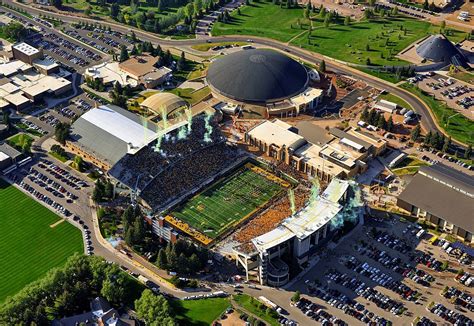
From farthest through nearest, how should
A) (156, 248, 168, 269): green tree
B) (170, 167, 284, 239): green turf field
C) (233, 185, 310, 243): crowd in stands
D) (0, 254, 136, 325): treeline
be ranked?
1. (170, 167, 284, 239): green turf field
2. (233, 185, 310, 243): crowd in stands
3. (156, 248, 168, 269): green tree
4. (0, 254, 136, 325): treeline

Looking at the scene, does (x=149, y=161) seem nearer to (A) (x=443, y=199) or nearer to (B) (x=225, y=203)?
(B) (x=225, y=203)

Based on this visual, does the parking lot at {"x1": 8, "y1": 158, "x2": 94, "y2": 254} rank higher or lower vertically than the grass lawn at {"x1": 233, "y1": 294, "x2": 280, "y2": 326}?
higher

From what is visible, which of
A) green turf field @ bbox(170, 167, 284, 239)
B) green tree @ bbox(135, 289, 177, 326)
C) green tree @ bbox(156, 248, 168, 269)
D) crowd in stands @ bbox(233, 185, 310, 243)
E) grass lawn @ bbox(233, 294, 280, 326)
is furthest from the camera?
green turf field @ bbox(170, 167, 284, 239)

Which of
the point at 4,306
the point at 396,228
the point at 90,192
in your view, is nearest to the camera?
the point at 4,306

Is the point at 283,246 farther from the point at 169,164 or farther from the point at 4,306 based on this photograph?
the point at 4,306

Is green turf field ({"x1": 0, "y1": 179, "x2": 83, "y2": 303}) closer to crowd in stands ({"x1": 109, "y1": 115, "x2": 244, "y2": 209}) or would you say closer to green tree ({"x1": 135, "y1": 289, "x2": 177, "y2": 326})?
crowd in stands ({"x1": 109, "y1": 115, "x2": 244, "y2": 209})

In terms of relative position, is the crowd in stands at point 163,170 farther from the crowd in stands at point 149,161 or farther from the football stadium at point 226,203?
the football stadium at point 226,203

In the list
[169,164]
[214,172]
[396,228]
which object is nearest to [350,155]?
[396,228]

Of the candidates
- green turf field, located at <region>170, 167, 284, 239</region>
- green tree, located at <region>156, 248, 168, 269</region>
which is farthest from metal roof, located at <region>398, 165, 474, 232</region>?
green tree, located at <region>156, 248, 168, 269</region>
